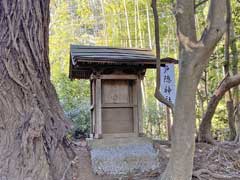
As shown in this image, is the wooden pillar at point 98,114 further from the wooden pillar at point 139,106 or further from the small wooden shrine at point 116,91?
the wooden pillar at point 139,106

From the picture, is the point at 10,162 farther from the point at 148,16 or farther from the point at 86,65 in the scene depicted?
the point at 148,16

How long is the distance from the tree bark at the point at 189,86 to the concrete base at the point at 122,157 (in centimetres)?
112

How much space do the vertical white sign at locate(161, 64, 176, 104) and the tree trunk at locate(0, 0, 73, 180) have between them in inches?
103

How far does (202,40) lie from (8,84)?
240 cm

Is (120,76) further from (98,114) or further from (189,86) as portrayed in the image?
(189,86)

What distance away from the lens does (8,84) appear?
359 cm

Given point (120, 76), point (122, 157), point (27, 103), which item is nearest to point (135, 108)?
point (120, 76)

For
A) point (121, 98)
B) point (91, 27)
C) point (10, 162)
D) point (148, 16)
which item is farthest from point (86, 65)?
point (91, 27)

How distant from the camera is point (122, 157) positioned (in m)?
4.79

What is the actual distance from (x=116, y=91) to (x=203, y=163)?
7.47 ft

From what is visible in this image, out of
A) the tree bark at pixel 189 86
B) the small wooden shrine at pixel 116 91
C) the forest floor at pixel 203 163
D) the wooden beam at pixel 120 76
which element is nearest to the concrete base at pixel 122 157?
the forest floor at pixel 203 163

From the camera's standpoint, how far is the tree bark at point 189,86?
3.49 meters

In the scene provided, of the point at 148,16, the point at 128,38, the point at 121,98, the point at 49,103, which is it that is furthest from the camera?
the point at 128,38

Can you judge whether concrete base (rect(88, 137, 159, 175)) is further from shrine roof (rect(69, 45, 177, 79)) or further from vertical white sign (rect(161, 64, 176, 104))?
shrine roof (rect(69, 45, 177, 79))
